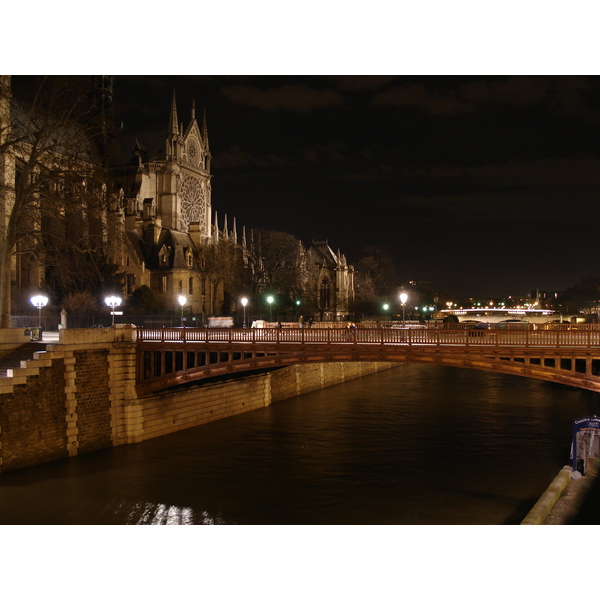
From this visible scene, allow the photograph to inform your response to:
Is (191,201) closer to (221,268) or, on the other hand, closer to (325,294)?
(221,268)

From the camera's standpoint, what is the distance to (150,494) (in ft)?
65.5

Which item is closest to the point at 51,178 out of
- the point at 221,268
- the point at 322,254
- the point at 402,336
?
the point at 402,336

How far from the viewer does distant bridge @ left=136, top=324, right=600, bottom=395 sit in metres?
20.4

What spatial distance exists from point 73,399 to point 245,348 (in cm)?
651

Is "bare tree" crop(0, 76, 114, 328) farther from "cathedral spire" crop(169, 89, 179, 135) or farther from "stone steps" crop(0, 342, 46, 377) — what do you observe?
"cathedral spire" crop(169, 89, 179, 135)

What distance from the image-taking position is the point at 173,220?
75688 mm

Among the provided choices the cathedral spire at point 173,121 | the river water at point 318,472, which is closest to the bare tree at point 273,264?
the cathedral spire at point 173,121

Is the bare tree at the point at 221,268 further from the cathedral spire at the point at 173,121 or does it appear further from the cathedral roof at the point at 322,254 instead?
the cathedral roof at the point at 322,254

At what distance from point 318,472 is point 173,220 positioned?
188ft

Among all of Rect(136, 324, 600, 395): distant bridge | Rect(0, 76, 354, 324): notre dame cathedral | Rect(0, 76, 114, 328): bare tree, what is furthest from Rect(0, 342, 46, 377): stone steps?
Rect(0, 76, 354, 324): notre dame cathedral

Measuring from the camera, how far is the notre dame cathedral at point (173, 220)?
2601 inches

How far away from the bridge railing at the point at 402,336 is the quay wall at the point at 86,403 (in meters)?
1.88

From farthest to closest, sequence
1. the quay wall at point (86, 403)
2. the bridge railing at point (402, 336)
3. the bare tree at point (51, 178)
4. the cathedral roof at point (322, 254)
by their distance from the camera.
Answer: the cathedral roof at point (322, 254), the bare tree at point (51, 178), the quay wall at point (86, 403), the bridge railing at point (402, 336)

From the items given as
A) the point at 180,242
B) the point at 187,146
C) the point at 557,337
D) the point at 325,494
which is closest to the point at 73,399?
the point at 325,494
